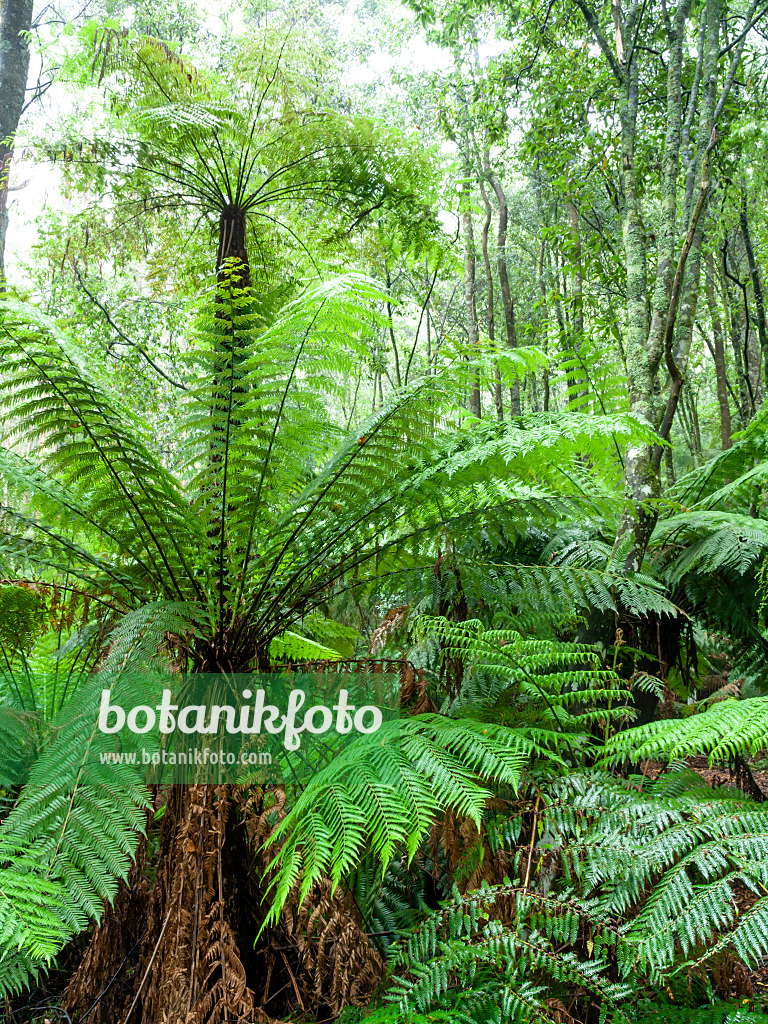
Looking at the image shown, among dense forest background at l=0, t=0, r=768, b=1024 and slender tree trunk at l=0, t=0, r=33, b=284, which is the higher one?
slender tree trunk at l=0, t=0, r=33, b=284

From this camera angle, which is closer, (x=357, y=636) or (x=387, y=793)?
(x=387, y=793)

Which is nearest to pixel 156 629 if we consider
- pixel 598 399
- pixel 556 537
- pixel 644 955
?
pixel 644 955

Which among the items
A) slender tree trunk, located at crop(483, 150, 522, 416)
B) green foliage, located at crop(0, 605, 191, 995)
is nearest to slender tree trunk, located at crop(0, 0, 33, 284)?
slender tree trunk, located at crop(483, 150, 522, 416)

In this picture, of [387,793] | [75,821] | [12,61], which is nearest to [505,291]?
[12,61]

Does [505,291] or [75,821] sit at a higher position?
[505,291]

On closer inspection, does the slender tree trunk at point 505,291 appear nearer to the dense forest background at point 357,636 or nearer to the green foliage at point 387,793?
the dense forest background at point 357,636

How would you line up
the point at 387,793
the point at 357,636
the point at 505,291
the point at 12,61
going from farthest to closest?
the point at 505,291 → the point at 12,61 → the point at 357,636 → the point at 387,793

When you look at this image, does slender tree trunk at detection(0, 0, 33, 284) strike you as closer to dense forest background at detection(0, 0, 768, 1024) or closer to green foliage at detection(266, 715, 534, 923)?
dense forest background at detection(0, 0, 768, 1024)

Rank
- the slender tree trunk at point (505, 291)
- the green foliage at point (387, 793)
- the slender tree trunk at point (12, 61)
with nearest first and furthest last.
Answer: the green foliage at point (387, 793), the slender tree trunk at point (12, 61), the slender tree trunk at point (505, 291)

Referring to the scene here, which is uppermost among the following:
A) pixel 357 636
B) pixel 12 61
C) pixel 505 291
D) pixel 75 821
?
pixel 505 291

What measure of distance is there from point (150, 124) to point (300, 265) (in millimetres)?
1207

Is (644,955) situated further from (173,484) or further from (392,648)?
(173,484)

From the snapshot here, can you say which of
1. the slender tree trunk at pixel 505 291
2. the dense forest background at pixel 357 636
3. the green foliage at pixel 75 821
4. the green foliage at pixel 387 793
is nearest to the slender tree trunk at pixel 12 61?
the dense forest background at pixel 357 636

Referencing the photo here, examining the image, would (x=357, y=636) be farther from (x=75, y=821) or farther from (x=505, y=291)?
(x=505, y=291)
